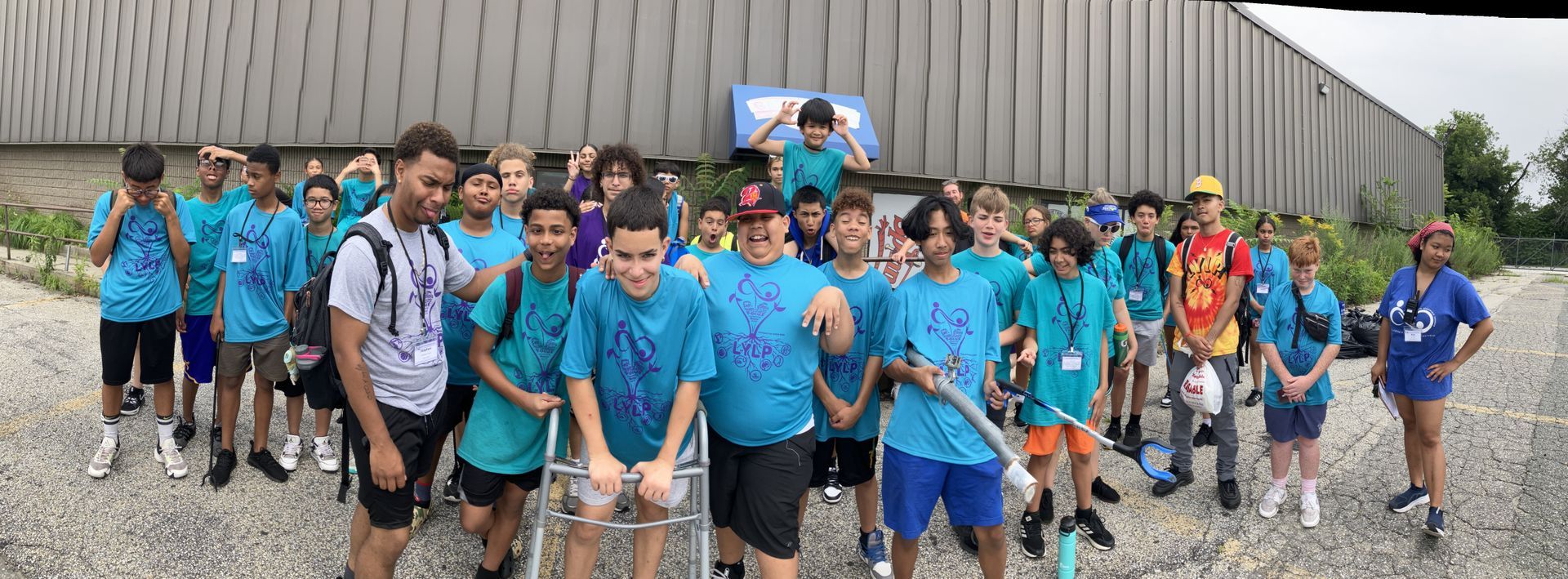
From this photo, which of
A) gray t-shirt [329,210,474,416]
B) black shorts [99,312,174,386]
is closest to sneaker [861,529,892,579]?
gray t-shirt [329,210,474,416]

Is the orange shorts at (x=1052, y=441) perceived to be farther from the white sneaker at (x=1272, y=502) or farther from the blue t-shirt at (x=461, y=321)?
the blue t-shirt at (x=461, y=321)

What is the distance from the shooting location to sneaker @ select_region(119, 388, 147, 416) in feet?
17.4

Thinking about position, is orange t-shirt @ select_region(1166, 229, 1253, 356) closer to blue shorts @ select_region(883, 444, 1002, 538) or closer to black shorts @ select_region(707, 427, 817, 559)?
blue shorts @ select_region(883, 444, 1002, 538)

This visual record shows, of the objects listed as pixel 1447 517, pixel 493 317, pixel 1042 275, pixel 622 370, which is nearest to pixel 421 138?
pixel 493 317

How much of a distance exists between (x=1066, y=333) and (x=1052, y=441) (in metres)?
0.61

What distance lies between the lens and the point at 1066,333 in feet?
13.5

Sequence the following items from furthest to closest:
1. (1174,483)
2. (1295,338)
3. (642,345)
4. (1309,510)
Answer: (1174,483)
(1295,338)
(1309,510)
(642,345)

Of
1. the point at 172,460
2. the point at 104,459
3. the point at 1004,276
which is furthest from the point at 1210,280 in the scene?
the point at 104,459

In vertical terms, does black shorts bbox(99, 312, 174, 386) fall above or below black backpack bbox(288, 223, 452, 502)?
below

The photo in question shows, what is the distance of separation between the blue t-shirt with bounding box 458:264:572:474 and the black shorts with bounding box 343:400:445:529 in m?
0.29

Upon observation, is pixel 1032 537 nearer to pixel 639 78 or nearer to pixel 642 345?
pixel 642 345

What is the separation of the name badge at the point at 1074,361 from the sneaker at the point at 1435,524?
2.36 metres

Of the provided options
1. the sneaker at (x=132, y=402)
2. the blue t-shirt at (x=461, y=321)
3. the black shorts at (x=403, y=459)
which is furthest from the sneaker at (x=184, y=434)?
the black shorts at (x=403, y=459)

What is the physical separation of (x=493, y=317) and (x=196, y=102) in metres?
15.5
